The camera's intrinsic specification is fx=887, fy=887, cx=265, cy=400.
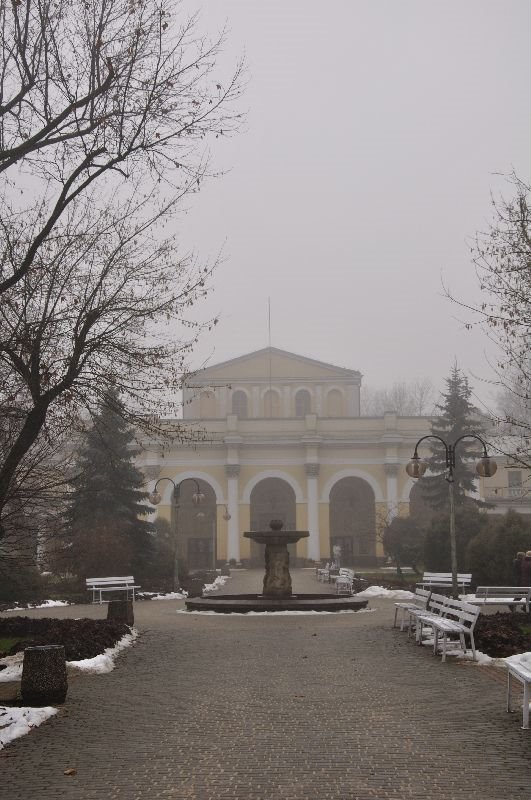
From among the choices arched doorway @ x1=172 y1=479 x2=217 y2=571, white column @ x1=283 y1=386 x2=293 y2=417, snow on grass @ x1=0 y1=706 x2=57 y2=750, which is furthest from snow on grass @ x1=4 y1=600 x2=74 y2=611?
white column @ x1=283 y1=386 x2=293 y2=417

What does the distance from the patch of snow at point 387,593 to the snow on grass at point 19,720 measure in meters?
19.3

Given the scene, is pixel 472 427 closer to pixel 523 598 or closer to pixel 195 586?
pixel 195 586

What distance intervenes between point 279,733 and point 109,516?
86.7 feet

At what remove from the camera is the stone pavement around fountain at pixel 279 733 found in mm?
5922

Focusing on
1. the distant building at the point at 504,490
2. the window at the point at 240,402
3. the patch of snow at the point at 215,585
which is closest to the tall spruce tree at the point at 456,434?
the distant building at the point at 504,490

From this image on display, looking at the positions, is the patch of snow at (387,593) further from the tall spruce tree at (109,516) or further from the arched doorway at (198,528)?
the arched doorway at (198,528)

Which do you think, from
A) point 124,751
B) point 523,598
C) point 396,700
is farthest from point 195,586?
point 124,751

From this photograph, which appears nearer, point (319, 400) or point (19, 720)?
point (19, 720)

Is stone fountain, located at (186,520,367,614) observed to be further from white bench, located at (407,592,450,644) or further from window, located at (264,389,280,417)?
window, located at (264,389,280,417)

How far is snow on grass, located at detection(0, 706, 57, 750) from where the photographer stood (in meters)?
7.59

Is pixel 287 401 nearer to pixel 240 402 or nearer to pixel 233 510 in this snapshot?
pixel 240 402

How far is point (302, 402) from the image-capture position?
2456 inches

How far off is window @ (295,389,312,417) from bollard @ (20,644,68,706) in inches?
2076

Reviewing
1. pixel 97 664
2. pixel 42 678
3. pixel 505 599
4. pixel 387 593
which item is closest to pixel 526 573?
pixel 505 599
